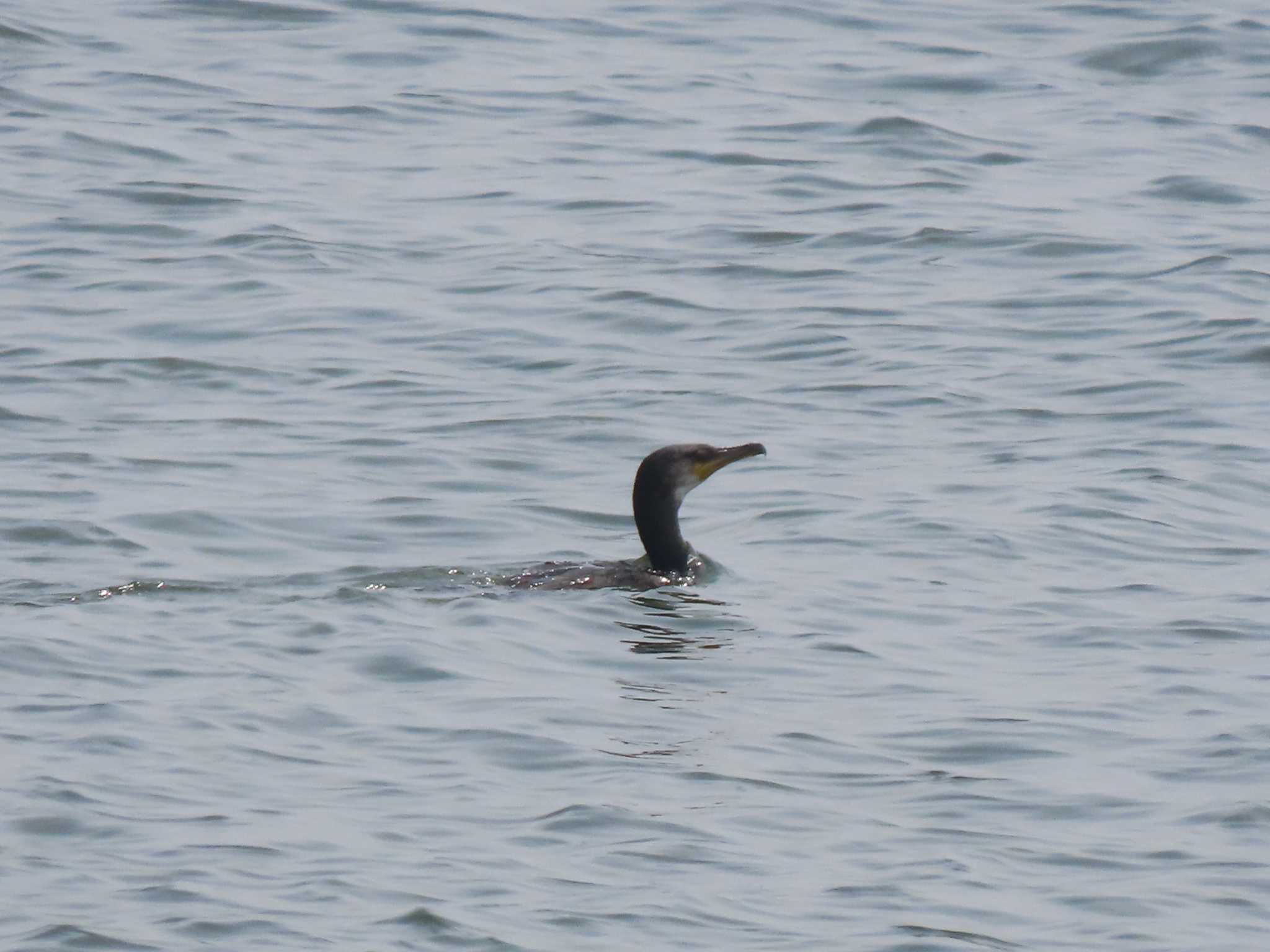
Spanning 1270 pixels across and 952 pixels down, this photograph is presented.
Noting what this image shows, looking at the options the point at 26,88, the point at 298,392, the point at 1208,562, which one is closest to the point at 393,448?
the point at 298,392

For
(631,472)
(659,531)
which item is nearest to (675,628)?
(659,531)

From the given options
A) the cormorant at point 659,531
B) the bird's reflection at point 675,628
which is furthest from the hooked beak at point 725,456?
the bird's reflection at point 675,628

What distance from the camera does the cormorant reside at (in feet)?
37.7

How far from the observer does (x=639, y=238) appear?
1856 centimetres

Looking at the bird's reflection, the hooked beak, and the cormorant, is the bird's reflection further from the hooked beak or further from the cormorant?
the hooked beak

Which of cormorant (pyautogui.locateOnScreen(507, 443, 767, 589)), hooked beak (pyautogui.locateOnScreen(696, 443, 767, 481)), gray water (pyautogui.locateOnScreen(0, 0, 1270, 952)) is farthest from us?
hooked beak (pyautogui.locateOnScreen(696, 443, 767, 481))

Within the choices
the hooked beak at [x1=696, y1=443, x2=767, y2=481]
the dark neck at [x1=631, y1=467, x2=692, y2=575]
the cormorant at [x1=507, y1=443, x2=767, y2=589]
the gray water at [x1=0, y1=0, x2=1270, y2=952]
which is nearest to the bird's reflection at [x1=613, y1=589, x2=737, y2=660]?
the gray water at [x1=0, y1=0, x2=1270, y2=952]

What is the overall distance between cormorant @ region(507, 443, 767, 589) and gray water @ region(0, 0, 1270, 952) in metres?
0.12

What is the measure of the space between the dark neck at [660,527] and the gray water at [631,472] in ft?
0.81

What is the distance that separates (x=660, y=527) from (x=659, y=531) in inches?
0.9

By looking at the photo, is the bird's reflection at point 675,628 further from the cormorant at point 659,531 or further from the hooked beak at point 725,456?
the hooked beak at point 725,456

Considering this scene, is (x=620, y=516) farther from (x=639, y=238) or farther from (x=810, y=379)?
(x=639, y=238)

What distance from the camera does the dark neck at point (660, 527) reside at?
11922 millimetres

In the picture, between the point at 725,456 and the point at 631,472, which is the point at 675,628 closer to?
the point at 725,456
